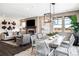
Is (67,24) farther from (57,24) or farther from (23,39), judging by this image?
(23,39)

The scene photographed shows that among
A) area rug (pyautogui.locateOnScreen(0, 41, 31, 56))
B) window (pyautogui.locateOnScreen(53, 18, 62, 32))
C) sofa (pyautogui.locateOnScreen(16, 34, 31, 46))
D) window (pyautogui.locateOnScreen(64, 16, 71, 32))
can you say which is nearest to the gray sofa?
sofa (pyautogui.locateOnScreen(16, 34, 31, 46))

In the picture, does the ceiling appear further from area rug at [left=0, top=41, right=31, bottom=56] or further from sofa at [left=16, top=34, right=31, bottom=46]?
area rug at [left=0, top=41, right=31, bottom=56]

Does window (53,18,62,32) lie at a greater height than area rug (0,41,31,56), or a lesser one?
greater

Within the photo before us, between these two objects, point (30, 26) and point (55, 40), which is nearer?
point (30, 26)

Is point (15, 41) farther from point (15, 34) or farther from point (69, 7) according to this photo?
point (69, 7)

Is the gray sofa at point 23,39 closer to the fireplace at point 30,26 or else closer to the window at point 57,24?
the fireplace at point 30,26

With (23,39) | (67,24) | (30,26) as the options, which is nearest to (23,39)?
(23,39)

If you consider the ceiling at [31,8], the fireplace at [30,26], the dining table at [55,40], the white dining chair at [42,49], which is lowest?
the white dining chair at [42,49]

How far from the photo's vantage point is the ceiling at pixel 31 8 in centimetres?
211

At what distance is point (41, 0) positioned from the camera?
215 cm

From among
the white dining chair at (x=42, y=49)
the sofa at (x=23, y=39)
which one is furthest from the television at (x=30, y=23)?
the white dining chair at (x=42, y=49)

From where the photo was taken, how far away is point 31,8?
2154mm

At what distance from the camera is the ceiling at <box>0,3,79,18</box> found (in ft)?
6.93

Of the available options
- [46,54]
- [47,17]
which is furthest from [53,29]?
[46,54]
